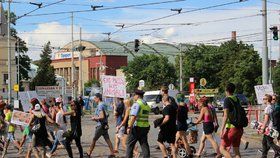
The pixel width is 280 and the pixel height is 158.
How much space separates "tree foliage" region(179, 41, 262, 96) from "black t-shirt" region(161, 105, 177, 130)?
61755mm

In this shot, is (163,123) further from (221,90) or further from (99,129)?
(221,90)

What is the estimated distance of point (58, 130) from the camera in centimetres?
1736

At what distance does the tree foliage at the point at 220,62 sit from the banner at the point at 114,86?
57.1 m

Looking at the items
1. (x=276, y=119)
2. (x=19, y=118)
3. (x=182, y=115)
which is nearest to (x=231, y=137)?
(x=276, y=119)

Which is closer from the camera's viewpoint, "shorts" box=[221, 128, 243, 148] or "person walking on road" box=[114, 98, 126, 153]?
"shorts" box=[221, 128, 243, 148]

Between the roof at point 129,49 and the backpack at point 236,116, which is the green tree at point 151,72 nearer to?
the roof at point 129,49

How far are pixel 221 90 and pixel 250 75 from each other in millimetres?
6095

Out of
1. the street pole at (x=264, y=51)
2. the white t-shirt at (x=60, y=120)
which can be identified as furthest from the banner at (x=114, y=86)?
the street pole at (x=264, y=51)

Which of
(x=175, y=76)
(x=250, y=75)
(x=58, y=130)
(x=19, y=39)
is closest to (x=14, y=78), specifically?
(x=19, y=39)

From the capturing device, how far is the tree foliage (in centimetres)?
7612

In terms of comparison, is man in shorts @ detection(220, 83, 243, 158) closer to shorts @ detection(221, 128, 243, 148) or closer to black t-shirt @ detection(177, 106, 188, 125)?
shorts @ detection(221, 128, 243, 148)

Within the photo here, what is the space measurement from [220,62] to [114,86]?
64737 millimetres

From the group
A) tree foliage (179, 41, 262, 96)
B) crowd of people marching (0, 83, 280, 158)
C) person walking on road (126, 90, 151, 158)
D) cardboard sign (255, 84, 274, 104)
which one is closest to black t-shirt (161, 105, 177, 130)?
crowd of people marching (0, 83, 280, 158)

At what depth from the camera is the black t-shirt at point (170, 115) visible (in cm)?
1445
